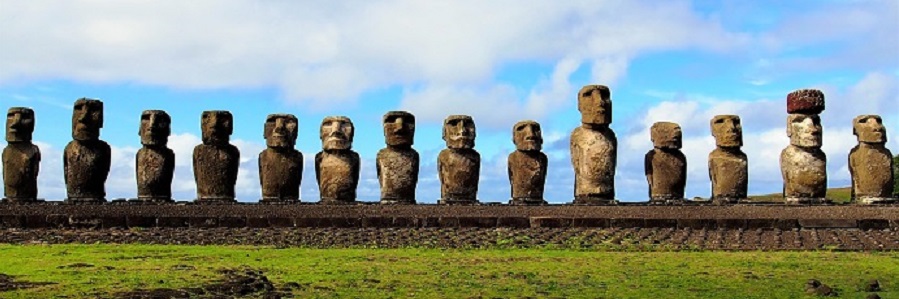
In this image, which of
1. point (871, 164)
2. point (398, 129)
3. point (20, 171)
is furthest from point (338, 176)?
point (871, 164)

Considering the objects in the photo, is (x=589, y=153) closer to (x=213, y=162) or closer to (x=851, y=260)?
(x=213, y=162)

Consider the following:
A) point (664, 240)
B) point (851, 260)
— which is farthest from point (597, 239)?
point (851, 260)

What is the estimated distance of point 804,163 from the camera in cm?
1894

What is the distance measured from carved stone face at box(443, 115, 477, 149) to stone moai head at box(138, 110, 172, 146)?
14.8 ft

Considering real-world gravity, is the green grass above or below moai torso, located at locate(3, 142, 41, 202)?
below

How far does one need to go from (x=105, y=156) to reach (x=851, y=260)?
12.2 meters

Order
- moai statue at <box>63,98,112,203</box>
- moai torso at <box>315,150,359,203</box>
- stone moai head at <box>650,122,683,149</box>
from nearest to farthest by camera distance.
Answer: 1. moai statue at <box>63,98,112,203</box>
2. moai torso at <box>315,150,359,203</box>
3. stone moai head at <box>650,122,683,149</box>

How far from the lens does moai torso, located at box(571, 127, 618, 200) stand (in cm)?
1852

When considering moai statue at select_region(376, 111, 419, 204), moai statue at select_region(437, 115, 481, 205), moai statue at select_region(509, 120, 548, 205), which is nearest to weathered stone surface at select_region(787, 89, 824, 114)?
moai statue at select_region(509, 120, 548, 205)

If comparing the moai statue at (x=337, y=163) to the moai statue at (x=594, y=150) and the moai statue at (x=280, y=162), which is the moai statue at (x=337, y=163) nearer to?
the moai statue at (x=280, y=162)

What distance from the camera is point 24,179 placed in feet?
60.2

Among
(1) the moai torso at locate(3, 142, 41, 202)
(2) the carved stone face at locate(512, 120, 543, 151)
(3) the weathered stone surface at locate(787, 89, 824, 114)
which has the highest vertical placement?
(3) the weathered stone surface at locate(787, 89, 824, 114)

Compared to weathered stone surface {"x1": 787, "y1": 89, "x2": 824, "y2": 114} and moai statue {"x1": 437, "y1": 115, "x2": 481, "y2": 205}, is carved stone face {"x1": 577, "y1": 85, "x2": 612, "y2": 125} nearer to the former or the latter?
moai statue {"x1": 437, "y1": 115, "x2": 481, "y2": 205}

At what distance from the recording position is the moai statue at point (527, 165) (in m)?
18.5
